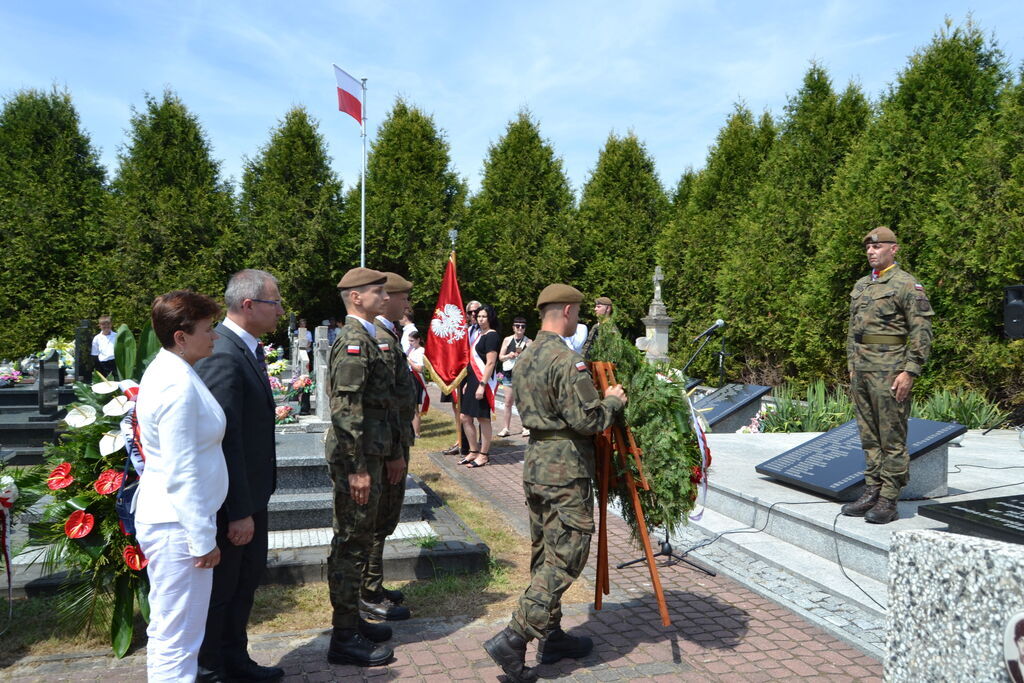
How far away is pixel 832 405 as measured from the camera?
1018cm

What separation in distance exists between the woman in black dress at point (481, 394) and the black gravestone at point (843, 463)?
371 centimetres

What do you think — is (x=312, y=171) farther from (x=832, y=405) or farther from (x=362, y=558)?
(x=362, y=558)

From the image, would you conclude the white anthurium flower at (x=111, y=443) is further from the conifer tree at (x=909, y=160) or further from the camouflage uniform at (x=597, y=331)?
the conifer tree at (x=909, y=160)

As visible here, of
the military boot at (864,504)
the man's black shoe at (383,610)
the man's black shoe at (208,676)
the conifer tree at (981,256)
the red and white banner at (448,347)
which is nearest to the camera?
the man's black shoe at (208,676)

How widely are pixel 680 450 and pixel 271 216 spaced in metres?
22.3

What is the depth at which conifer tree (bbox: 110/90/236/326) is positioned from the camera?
22.4 metres

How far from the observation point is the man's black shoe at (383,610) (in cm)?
441

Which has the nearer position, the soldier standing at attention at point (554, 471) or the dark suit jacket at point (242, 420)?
the dark suit jacket at point (242, 420)

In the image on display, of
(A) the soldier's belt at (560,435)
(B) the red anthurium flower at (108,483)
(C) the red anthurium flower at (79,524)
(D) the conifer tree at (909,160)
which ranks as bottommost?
(C) the red anthurium flower at (79,524)

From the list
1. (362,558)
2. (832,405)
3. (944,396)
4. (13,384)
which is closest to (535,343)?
(362,558)

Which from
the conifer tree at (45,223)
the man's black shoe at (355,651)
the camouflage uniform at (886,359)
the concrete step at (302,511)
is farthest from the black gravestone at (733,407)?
the conifer tree at (45,223)

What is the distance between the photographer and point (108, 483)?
3.99m

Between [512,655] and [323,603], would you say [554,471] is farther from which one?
[323,603]

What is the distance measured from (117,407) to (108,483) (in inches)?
16.5
